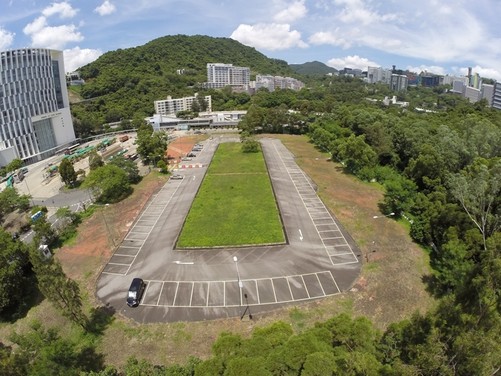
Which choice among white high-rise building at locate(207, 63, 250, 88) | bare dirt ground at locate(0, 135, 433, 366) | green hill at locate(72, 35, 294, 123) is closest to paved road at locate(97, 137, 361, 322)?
bare dirt ground at locate(0, 135, 433, 366)

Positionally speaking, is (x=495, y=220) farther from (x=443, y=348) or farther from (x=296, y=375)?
(x=296, y=375)

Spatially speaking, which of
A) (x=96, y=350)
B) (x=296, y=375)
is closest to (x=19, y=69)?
(x=96, y=350)

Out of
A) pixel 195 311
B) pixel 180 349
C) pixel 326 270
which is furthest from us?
pixel 326 270

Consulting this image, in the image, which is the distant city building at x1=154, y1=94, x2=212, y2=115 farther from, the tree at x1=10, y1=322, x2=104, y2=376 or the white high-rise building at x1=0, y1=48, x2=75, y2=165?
the tree at x1=10, y1=322, x2=104, y2=376

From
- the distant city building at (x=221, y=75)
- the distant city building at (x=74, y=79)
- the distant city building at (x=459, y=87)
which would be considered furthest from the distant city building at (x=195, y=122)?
the distant city building at (x=459, y=87)

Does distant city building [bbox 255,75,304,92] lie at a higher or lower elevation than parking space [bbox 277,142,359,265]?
higher

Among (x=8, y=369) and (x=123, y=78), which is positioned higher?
(x=123, y=78)
